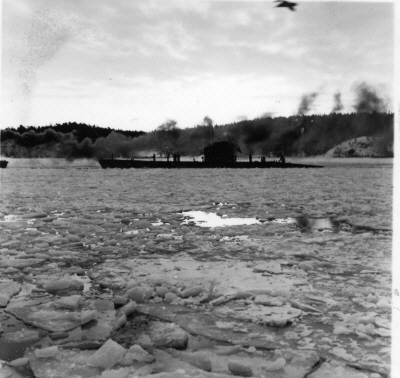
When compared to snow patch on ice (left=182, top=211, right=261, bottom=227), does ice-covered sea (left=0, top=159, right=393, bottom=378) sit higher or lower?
lower

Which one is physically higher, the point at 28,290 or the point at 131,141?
the point at 131,141

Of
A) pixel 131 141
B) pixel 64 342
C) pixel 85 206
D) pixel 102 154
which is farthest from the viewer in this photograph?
pixel 102 154

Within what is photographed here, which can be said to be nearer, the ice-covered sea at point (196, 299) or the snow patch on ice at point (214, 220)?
the ice-covered sea at point (196, 299)

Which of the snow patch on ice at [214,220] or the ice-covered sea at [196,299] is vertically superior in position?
the snow patch on ice at [214,220]

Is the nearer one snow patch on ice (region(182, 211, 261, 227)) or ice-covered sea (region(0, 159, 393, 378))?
ice-covered sea (region(0, 159, 393, 378))

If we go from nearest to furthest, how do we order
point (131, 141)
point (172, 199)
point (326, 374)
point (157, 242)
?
point (326, 374) → point (157, 242) → point (172, 199) → point (131, 141)

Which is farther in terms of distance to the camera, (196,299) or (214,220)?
(214,220)

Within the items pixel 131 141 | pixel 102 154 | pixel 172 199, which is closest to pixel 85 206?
pixel 172 199

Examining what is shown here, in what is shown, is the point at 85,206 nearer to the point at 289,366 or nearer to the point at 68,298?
the point at 68,298
